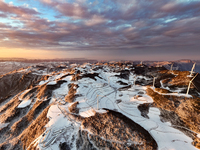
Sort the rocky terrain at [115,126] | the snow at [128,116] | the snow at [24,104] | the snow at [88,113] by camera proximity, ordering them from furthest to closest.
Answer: the snow at [24,104] < the snow at [88,113] < the snow at [128,116] < the rocky terrain at [115,126]

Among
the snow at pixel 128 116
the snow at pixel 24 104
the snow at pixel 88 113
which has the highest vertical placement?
A: the snow at pixel 88 113

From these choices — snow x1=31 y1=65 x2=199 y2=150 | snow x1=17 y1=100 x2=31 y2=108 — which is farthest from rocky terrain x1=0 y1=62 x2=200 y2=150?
snow x1=17 y1=100 x2=31 y2=108

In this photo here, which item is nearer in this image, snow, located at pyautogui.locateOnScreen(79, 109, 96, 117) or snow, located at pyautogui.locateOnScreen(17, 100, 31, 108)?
snow, located at pyautogui.locateOnScreen(79, 109, 96, 117)

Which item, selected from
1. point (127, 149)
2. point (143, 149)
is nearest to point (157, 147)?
point (143, 149)

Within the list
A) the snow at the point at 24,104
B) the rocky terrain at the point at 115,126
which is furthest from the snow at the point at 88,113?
the snow at the point at 24,104

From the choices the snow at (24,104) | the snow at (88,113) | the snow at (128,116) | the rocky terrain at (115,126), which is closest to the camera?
the rocky terrain at (115,126)

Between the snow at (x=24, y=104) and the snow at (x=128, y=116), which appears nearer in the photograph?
the snow at (x=128, y=116)

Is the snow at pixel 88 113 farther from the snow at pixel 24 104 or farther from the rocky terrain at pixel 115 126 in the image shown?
the snow at pixel 24 104

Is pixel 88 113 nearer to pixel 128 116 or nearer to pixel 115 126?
pixel 115 126

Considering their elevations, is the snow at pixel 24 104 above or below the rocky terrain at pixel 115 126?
below

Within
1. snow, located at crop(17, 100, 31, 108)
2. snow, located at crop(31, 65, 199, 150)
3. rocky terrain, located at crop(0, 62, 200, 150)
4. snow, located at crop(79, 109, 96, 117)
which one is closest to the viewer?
rocky terrain, located at crop(0, 62, 200, 150)

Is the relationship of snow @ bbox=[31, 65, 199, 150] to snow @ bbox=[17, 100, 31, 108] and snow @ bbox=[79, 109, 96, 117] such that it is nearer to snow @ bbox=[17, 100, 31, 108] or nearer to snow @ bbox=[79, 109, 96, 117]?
snow @ bbox=[79, 109, 96, 117]

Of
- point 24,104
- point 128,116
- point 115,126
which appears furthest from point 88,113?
point 24,104
